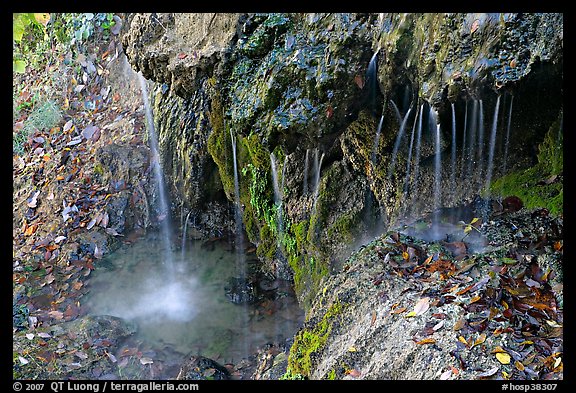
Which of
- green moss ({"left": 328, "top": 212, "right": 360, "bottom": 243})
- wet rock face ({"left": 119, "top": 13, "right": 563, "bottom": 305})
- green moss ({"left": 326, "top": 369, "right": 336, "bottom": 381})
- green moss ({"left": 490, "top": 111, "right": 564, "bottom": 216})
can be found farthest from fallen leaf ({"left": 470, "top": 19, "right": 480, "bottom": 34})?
green moss ({"left": 326, "top": 369, "right": 336, "bottom": 381})

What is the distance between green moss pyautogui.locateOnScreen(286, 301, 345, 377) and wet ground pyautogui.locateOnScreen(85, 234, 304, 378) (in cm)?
205

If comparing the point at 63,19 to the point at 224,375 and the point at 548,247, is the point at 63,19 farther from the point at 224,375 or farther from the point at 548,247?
the point at 548,247

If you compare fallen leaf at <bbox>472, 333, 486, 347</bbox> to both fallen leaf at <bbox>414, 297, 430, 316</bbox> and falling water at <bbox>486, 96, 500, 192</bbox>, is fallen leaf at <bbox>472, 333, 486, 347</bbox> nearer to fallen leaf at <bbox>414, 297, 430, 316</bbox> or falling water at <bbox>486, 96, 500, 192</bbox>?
fallen leaf at <bbox>414, 297, 430, 316</bbox>

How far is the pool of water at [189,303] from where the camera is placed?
21.3ft

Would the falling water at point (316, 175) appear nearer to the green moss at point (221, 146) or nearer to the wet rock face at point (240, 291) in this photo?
the green moss at point (221, 146)

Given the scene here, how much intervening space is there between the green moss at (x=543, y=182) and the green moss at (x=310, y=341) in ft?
6.60

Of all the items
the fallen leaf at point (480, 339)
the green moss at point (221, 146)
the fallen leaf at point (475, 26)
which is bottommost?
the fallen leaf at point (480, 339)

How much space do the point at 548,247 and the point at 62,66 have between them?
10.8 metres

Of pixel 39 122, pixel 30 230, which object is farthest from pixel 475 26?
pixel 39 122

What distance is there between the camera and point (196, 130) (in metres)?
8.01

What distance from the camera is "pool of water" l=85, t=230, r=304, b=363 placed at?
6.49 metres

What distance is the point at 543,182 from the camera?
444 centimetres

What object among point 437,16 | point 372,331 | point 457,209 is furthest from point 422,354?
point 437,16

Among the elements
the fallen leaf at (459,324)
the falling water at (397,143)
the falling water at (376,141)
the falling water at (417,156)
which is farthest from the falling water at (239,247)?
the fallen leaf at (459,324)
